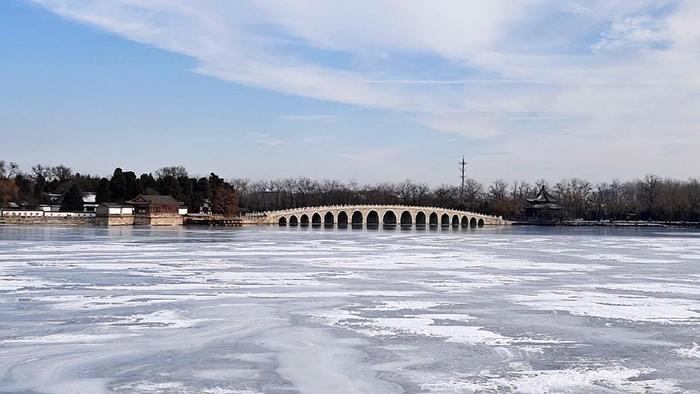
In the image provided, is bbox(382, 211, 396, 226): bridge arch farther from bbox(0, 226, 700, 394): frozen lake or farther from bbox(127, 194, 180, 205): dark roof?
bbox(0, 226, 700, 394): frozen lake

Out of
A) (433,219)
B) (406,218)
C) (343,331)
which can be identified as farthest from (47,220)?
(343,331)

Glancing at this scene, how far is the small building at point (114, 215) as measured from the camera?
8138 centimetres

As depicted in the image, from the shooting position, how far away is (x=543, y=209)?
124m

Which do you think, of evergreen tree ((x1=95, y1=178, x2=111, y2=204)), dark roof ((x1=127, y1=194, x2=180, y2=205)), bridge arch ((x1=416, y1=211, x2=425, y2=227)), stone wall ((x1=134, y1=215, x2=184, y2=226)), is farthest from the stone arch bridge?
evergreen tree ((x1=95, y1=178, x2=111, y2=204))

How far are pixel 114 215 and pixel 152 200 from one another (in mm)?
7732

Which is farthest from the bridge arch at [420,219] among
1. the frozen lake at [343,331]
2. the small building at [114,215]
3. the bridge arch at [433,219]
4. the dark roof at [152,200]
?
the frozen lake at [343,331]

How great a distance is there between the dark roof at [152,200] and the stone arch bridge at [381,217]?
10907 millimetres

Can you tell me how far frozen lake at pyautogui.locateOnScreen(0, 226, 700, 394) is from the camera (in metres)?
8.90

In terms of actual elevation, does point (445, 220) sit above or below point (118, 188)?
below

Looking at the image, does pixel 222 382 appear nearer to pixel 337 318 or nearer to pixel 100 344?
pixel 100 344

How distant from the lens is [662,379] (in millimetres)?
9031

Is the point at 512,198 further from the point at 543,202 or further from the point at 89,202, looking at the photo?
the point at 89,202

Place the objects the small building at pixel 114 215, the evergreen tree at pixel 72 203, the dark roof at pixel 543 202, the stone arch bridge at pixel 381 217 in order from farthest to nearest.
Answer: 1. the dark roof at pixel 543 202
2. the stone arch bridge at pixel 381 217
3. the evergreen tree at pixel 72 203
4. the small building at pixel 114 215

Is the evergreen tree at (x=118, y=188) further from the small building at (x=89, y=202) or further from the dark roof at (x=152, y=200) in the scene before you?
the dark roof at (x=152, y=200)
